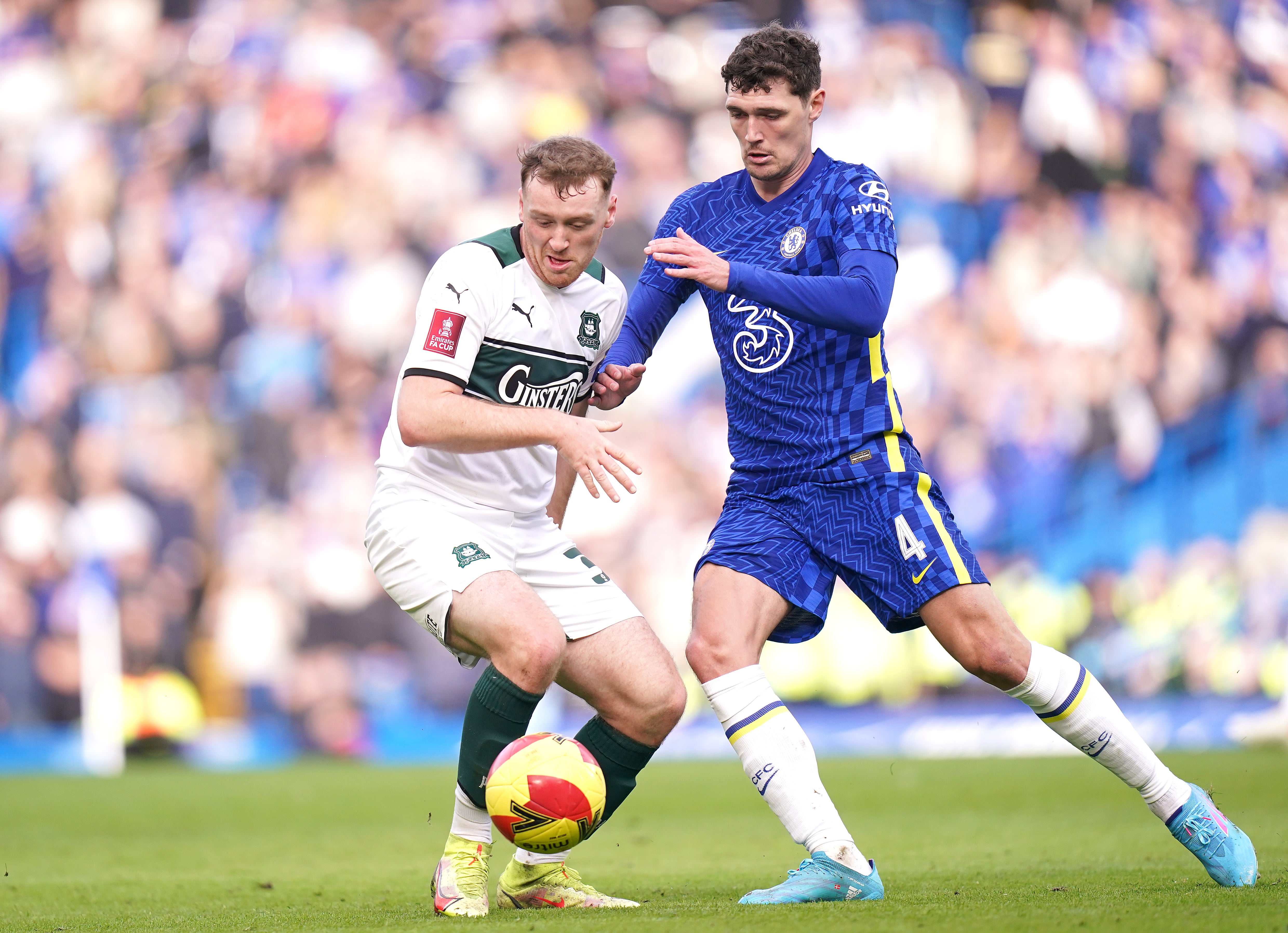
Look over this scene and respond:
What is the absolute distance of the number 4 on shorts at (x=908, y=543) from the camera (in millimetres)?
4254

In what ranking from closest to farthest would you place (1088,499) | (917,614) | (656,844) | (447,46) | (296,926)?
(296,926) < (917,614) < (656,844) < (1088,499) < (447,46)

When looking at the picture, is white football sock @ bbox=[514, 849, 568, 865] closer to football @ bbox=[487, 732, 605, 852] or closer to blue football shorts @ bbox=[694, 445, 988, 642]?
football @ bbox=[487, 732, 605, 852]

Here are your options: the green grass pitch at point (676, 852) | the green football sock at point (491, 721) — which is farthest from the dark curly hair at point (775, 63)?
the green grass pitch at point (676, 852)

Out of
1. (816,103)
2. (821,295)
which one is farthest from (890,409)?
(816,103)

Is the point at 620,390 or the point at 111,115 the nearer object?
the point at 620,390

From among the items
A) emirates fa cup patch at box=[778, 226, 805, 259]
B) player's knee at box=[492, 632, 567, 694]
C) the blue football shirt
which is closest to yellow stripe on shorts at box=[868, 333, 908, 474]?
the blue football shirt

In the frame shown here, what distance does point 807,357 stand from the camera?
14.6ft

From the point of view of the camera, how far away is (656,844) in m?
6.68

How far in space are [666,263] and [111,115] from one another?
12.0m

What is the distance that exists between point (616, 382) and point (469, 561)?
729mm

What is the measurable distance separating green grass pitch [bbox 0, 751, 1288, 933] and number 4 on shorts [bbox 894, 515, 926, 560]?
981 millimetres

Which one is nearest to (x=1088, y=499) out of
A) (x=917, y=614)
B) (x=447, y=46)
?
(x=447, y=46)

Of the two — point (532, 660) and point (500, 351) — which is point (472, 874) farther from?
point (500, 351)

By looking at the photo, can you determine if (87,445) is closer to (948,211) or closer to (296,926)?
(948,211)
